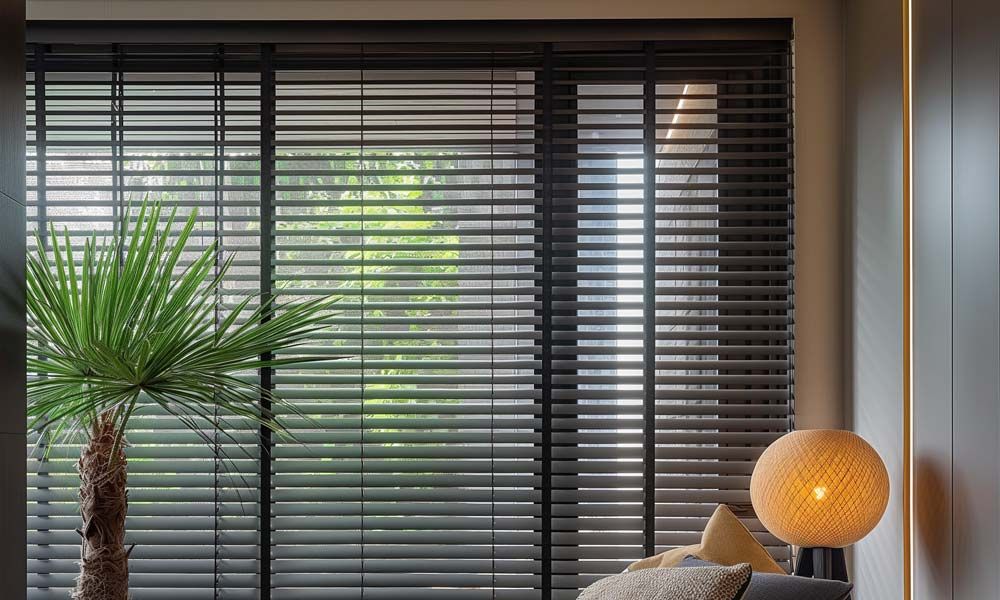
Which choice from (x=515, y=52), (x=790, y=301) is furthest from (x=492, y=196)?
(x=790, y=301)

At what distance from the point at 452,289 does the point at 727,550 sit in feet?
3.76

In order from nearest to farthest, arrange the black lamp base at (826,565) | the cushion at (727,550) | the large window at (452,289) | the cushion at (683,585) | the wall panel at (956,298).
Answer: the cushion at (683,585)
the wall panel at (956,298)
the cushion at (727,550)
the black lamp base at (826,565)
the large window at (452,289)

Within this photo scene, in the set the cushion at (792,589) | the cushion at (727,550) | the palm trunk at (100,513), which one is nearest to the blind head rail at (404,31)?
the palm trunk at (100,513)

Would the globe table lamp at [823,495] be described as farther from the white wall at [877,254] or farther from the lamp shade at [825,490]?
the white wall at [877,254]

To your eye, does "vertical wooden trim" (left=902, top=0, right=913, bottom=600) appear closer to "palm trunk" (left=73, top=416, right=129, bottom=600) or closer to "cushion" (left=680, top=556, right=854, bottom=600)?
"cushion" (left=680, top=556, right=854, bottom=600)

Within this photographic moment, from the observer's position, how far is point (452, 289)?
2.61 metres

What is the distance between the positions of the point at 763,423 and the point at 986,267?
102cm

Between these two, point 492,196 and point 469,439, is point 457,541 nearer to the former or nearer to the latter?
point 469,439

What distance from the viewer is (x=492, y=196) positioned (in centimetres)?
269

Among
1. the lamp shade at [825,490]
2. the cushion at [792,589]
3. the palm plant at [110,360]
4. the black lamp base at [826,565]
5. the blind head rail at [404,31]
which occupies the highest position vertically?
the blind head rail at [404,31]

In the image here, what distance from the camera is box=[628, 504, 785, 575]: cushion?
1.98 meters

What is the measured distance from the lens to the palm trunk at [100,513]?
2113 mm

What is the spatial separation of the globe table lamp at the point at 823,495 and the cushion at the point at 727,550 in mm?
97

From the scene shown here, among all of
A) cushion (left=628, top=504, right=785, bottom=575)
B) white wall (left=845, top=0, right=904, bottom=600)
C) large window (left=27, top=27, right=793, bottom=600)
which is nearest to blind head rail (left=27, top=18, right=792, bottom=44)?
large window (left=27, top=27, right=793, bottom=600)
